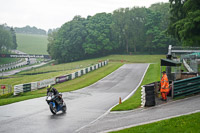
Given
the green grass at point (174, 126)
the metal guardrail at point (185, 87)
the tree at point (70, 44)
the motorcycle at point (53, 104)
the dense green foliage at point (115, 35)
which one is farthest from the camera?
the tree at point (70, 44)

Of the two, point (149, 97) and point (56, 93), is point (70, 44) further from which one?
point (149, 97)

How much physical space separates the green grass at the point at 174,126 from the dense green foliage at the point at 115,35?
80.8m

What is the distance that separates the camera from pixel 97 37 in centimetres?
9388

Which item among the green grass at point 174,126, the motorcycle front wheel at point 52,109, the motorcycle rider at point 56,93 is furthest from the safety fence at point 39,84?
the green grass at point 174,126

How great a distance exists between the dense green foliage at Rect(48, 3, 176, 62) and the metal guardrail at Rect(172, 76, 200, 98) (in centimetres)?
7483

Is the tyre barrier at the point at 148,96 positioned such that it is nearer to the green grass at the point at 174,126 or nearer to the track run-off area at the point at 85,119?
the track run-off area at the point at 85,119

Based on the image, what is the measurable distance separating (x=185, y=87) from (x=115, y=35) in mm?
80156

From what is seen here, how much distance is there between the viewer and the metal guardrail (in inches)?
573

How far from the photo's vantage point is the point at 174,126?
8.82 m

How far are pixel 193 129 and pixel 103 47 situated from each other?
86.8 metres

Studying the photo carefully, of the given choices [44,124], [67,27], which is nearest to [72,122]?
[44,124]

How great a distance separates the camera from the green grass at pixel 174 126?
8359 millimetres

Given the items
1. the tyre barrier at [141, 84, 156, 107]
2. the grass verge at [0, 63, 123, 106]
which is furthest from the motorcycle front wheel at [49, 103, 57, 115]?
the grass verge at [0, 63, 123, 106]

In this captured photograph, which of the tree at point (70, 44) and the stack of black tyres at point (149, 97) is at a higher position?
the tree at point (70, 44)
